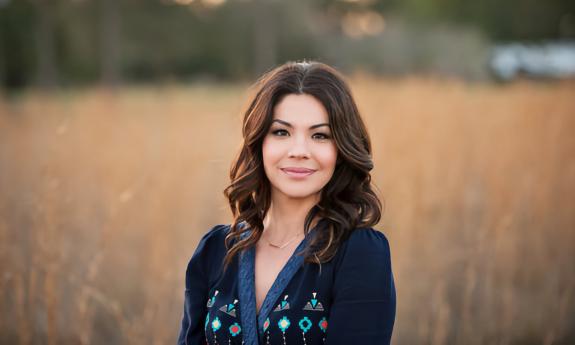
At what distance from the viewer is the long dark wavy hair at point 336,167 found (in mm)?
1504

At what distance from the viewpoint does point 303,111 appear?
4.98 ft

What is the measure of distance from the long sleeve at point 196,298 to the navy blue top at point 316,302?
43mm

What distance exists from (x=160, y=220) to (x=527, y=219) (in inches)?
99.8

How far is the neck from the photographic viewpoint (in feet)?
5.28

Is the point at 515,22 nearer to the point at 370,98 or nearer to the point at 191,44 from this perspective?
the point at 191,44

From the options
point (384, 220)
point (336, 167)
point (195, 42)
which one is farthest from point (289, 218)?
point (195, 42)

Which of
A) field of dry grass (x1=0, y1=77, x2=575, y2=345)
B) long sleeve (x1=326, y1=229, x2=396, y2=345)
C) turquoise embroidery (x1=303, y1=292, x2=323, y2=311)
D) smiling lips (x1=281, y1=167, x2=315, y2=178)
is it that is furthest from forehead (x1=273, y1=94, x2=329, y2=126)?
field of dry grass (x1=0, y1=77, x2=575, y2=345)

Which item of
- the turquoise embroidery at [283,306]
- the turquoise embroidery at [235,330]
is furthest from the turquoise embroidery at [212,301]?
the turquoise embroidery at [283,306]

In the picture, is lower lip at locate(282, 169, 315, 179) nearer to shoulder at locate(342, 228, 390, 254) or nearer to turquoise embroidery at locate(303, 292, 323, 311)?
shoulder at locate(342, 228, 390, 254)

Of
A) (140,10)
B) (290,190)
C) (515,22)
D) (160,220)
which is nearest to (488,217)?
(160,220)

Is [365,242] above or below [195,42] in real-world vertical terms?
below

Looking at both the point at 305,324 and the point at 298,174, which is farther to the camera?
the point at 298,174

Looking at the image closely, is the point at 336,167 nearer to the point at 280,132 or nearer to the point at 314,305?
the point at 280,132

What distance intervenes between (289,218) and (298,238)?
70 millimetres
